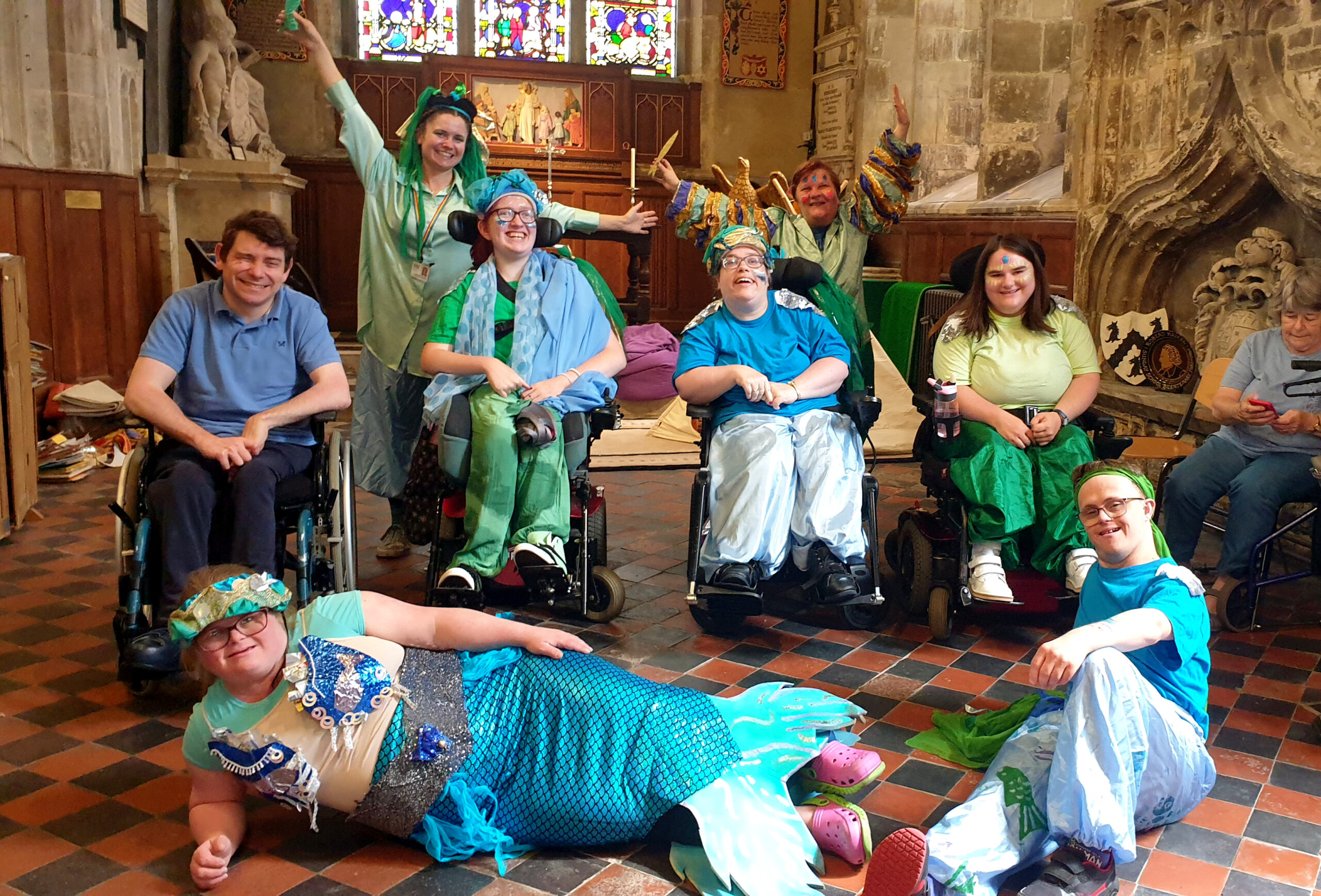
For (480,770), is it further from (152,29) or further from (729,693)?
(152,29)

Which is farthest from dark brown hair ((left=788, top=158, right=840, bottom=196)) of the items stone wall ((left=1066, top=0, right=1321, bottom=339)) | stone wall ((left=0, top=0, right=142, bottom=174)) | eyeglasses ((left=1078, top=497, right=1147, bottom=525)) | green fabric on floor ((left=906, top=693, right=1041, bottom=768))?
stone wall ((left=0, top=0, right=142, bottom=174))

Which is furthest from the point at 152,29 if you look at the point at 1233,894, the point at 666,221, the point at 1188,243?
the point at 1233,894

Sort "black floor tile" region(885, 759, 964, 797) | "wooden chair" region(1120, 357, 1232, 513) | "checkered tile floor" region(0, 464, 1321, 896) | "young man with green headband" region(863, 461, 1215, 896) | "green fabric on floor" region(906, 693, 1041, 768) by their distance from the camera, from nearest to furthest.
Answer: "young man with green headband" region(863, 461, 1215, 896), "checkered tile floor" region(0, 464, 1321, 896), "black floor tile" region(885, 759, 964, 797), "green fabric on floor" region(906, 693, 1041, 768), "wooden chair" region(1120, 357, 1232, 513)

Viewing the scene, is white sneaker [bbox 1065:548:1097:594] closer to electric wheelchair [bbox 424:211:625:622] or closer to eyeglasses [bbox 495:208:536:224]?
electric wheelchair [bbox 424:211:625:622]

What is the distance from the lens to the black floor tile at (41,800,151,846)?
240 cm

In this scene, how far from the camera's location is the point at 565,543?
3576 millimetres

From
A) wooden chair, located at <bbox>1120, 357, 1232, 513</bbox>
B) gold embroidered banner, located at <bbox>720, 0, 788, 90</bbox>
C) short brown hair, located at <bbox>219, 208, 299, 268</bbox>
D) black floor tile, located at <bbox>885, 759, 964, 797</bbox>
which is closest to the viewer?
black floor tile, located at <bbox>885, 759, 964, 797</bbox>

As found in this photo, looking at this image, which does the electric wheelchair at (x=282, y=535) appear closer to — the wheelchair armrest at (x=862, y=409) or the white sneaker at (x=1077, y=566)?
the wheelchair armrest at (x=862, y=409)

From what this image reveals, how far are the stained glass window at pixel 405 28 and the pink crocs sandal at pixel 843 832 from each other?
9.74m

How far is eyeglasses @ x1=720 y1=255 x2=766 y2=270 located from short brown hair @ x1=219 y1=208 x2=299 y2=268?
4.27 ft

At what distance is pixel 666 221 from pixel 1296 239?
6.73 m

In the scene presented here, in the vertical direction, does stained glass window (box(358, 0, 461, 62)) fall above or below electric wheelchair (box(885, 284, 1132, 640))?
above

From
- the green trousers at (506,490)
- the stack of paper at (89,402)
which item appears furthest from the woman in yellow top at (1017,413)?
the stack of paper at (89,402)

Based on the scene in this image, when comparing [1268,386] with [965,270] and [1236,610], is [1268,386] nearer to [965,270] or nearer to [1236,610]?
[1236,610]
